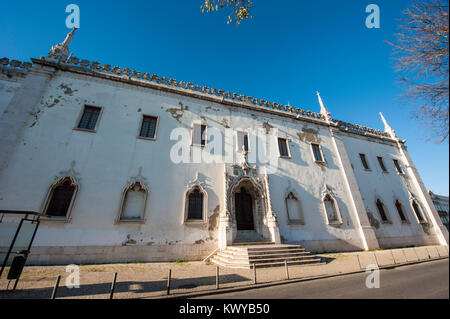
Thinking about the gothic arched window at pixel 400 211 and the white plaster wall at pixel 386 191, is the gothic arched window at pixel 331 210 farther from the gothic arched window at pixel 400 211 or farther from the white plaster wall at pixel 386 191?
the gothic arched window at pixel 400 211

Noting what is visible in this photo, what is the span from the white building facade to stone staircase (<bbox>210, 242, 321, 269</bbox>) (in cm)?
99

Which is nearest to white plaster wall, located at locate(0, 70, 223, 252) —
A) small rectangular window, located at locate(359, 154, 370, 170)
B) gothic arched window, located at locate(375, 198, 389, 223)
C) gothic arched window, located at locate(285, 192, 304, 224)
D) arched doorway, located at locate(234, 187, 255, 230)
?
arched doorway, located at locate(234, 187, 255, 230)

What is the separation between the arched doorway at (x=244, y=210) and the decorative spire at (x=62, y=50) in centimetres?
1581

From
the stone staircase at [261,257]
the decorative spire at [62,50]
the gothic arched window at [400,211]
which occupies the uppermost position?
the decorative spire at [62,50]

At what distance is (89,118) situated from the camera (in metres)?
11.4

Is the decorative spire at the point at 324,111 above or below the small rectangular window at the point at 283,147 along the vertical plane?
above

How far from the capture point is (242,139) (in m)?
14.2

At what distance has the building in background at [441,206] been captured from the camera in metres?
26.0

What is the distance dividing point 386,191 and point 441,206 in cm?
2042

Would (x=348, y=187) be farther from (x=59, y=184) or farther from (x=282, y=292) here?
(x=59, y=184)

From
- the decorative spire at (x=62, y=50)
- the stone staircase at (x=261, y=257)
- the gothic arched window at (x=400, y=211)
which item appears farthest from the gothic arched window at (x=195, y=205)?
the gothic arched window at (x=400, y=211)

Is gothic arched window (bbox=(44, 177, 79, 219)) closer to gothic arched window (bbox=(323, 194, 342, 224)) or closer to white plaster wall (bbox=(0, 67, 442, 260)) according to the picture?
white plaster wall (bbox=(0, 67, 442, 260))

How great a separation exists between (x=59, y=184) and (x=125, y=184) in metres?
3.14

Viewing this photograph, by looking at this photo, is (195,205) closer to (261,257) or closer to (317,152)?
(261,257)
